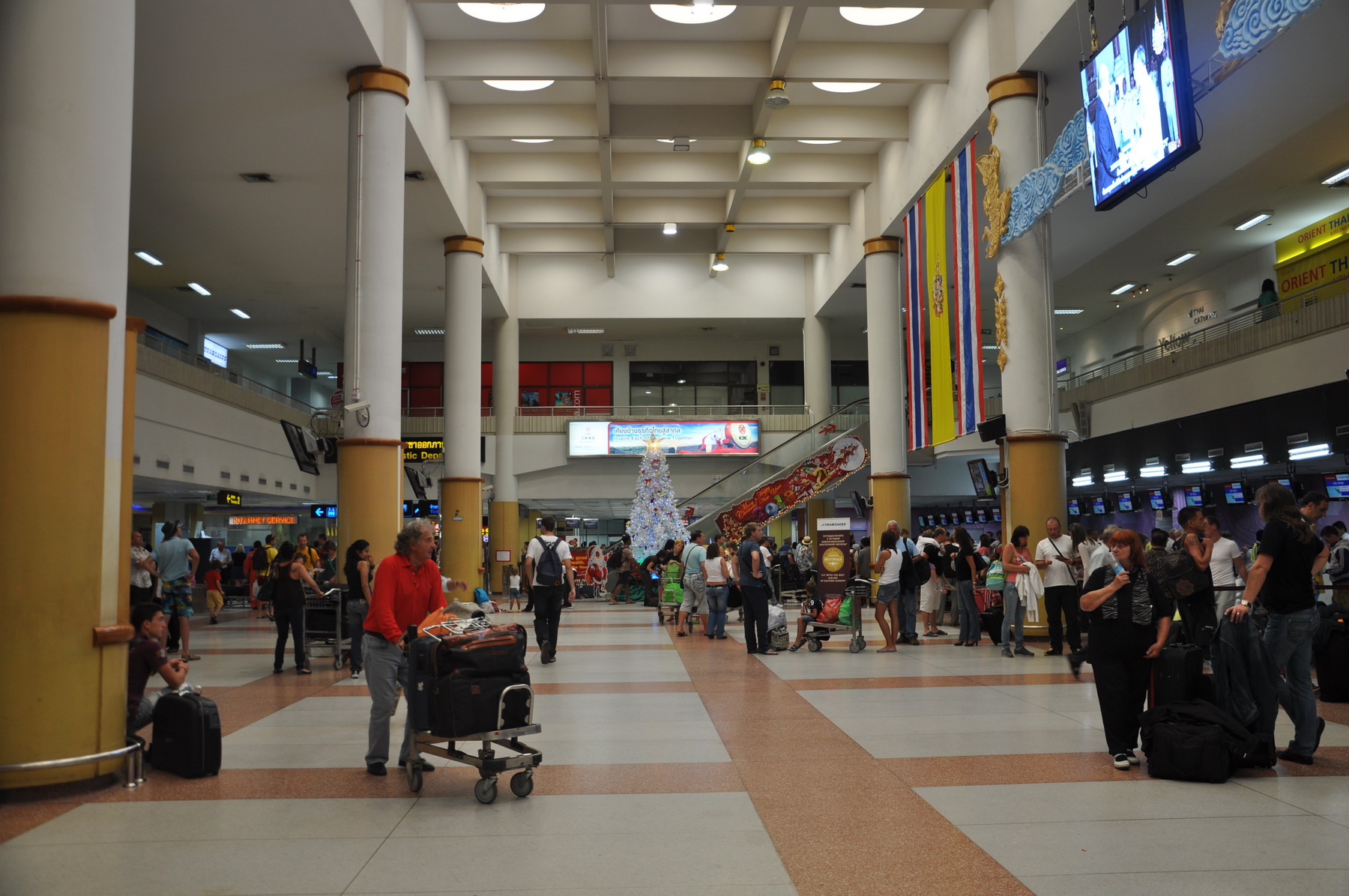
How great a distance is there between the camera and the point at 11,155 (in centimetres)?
609

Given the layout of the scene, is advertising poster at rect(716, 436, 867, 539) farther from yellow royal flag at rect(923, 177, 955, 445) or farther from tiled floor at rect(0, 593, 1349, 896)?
tiled floor at rect(0, 593, 1349, 896)

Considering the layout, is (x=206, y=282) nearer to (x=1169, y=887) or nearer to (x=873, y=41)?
(x=873, y=41)

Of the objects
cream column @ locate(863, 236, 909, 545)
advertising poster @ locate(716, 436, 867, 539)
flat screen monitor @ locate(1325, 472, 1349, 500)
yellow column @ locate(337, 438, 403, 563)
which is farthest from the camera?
advertising poster @ locate(716, 436, 867, 539)

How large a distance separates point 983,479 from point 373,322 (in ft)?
63.9

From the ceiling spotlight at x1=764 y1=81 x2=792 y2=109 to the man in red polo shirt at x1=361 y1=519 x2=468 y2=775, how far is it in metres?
14.8

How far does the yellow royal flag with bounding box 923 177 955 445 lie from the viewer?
66.3 ft

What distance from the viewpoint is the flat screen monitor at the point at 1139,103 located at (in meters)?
10.8

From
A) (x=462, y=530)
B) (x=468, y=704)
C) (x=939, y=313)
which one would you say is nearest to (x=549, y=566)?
(x=468, y=704)

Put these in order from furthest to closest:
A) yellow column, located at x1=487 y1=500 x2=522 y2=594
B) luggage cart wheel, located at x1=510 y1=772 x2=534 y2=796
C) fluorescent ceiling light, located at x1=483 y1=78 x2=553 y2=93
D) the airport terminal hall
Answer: yellow column, located at x1=487 y1=500 x2=522 y2=594, fluorescent ceiling light, located at x1=483 y1=78 x2=553 y2=93, luggage cart wheel, located at x1=510 y1=772 x2=534 y2=796, the airport terminal hall

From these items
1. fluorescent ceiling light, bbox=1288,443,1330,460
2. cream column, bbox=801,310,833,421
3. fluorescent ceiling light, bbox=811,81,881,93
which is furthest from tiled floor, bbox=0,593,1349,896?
cream column, bbox=801,310,833,421

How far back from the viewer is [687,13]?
60.2ft

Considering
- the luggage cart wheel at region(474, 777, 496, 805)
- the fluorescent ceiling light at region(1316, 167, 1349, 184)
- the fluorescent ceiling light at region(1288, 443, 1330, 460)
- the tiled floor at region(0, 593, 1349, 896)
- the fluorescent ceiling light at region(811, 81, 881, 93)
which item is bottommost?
the tiled floor at region(0, 593, 1349, 896)

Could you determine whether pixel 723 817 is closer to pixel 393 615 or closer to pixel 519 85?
pixel 393 615

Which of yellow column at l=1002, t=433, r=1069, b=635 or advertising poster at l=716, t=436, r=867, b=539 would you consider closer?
yellow column at l=1002, t=433, r=1069, b=635
